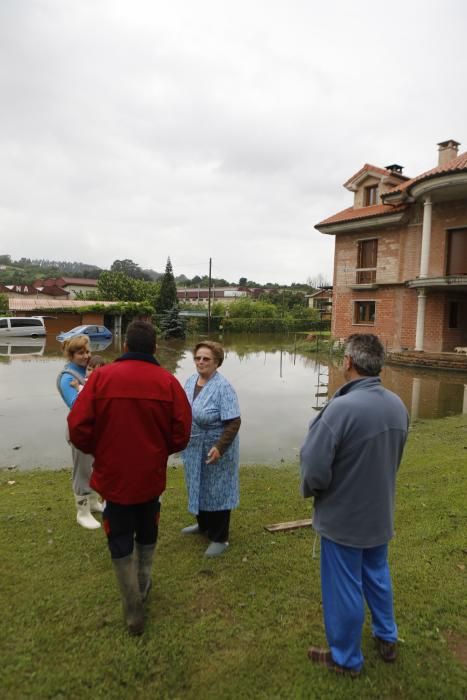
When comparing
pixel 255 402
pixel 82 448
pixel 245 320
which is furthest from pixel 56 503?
pixel 245 320

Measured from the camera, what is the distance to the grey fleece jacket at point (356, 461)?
2.32 metres

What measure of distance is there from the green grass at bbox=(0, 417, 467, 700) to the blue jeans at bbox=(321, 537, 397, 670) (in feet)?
0.50

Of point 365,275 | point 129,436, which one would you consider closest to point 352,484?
point 129,436

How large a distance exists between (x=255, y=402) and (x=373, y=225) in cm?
1703

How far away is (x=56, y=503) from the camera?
16.1ft

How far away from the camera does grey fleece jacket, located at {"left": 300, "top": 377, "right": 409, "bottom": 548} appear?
2.32m

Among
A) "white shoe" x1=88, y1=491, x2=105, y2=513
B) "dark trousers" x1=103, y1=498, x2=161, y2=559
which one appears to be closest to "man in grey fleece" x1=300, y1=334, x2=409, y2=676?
"dark trousers" x1=103, y1=498, x2=161, y2=559

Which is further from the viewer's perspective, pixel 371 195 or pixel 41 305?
pixel 41 305

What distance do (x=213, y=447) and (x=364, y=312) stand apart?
24989mm

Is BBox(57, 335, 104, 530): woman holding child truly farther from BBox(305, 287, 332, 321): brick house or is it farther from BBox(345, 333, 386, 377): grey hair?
BBox(305, 287, 332, 321): brick house

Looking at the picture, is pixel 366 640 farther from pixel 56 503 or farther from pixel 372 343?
pixel 56 503

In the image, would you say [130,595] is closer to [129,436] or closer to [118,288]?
[129,436]

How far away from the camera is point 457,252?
2228 centimetres

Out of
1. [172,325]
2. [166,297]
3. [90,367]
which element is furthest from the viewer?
[166,297]
